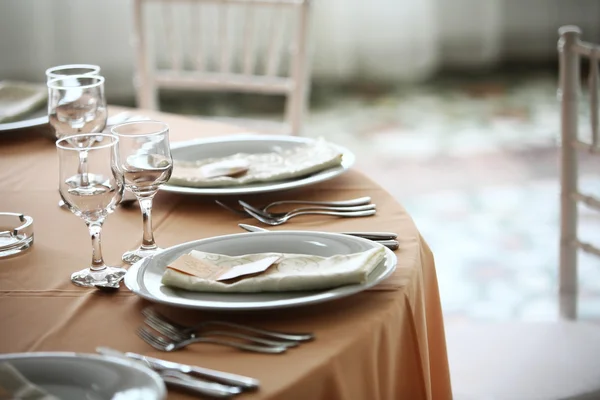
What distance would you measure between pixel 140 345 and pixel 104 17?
3.56 metres

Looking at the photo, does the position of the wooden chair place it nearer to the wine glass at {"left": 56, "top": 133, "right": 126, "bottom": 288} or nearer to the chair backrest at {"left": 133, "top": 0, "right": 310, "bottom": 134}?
the chair backrest at {"left": 133, "top": 0, "right": 310, "bottom": 134}

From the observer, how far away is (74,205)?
2.84ft

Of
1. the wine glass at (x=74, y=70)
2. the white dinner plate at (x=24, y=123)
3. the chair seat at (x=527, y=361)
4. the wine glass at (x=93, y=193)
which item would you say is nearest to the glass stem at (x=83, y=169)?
the wine glass at (x=93, y=193)

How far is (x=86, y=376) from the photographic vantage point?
0.67 metres

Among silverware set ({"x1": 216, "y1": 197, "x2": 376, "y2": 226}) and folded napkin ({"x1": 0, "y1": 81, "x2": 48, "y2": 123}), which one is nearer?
silverware set ({"x1": 216, "y1": 197, "x2": 376, "y2": 226})

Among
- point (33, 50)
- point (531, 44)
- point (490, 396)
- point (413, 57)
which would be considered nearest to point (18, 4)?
point (33, 50)

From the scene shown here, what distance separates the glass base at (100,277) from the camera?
89 centimetres

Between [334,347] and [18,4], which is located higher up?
[18,4]

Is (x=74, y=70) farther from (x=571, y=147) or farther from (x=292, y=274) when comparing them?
(x=571, y=147)

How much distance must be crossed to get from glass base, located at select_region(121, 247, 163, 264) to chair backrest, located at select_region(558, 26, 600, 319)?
90 centimetres

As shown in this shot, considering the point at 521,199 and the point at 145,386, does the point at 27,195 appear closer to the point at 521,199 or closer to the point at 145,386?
the point at 145,386

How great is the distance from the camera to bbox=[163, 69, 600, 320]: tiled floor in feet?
8.27

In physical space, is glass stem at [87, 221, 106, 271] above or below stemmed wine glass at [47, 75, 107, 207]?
below

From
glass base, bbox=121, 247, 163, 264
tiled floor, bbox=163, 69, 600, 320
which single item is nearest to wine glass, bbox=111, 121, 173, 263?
glass base, bbox=121, 247, 163, 264
